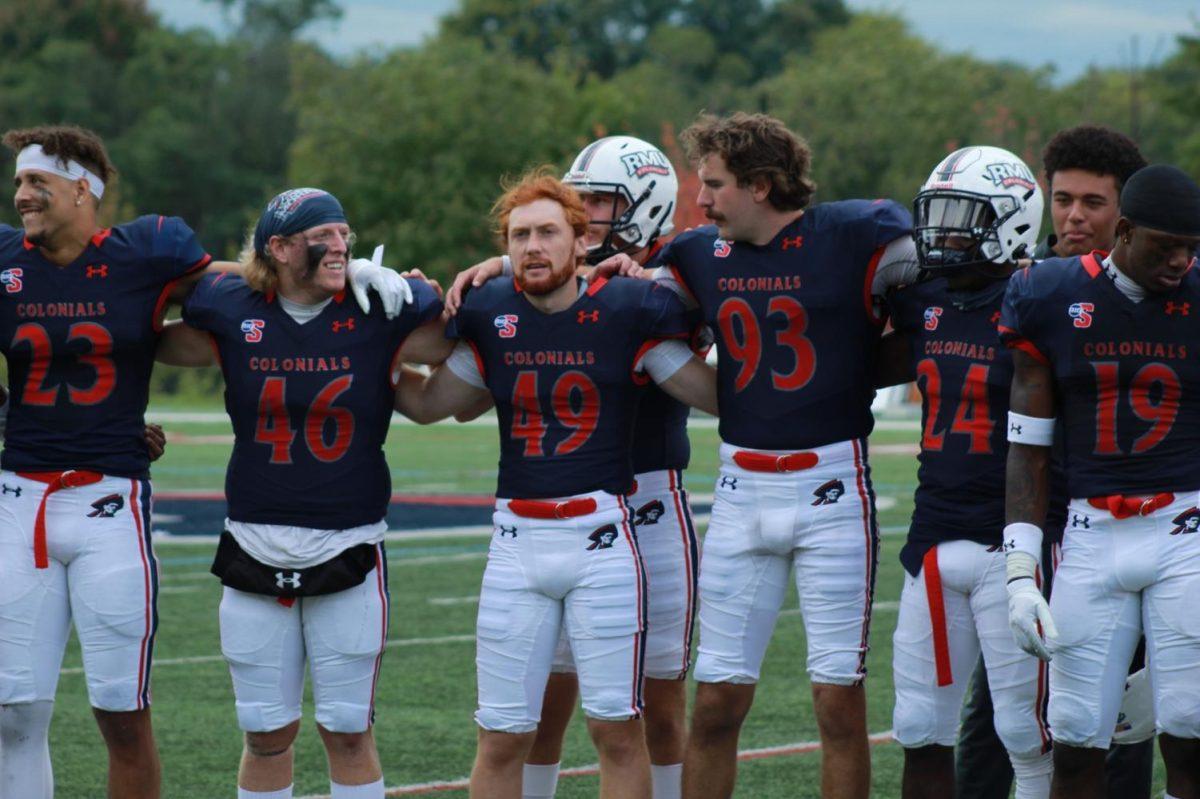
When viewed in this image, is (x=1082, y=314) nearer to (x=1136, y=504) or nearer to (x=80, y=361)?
(x=1136, y=504)

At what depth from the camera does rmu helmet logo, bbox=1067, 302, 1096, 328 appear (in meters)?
4.76

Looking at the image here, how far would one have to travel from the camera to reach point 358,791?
5.09 meters

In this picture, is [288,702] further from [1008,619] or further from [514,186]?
[1008,619]

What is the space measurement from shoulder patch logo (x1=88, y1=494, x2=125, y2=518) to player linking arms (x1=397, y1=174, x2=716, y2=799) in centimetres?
91

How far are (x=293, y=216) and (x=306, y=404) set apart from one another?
553 mm

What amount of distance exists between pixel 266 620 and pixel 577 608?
0.90m

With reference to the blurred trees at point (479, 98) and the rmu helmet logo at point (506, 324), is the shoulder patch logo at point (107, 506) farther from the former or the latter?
the blurred trees at point (479, 98)

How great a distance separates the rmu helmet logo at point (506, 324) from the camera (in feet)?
17.1

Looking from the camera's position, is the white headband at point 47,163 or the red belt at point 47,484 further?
the white headband at point 47,163

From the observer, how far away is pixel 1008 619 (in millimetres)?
4945

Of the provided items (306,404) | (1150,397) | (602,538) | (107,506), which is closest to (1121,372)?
(1150,397)

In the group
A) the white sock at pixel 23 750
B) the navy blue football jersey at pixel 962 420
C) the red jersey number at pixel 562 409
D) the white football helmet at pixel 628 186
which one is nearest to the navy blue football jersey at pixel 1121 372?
the navy blue football jersey at pixel 962 420

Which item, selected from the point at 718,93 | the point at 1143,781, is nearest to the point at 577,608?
the point at 1143,781

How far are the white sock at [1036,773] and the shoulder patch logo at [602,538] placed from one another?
130 centimetres
